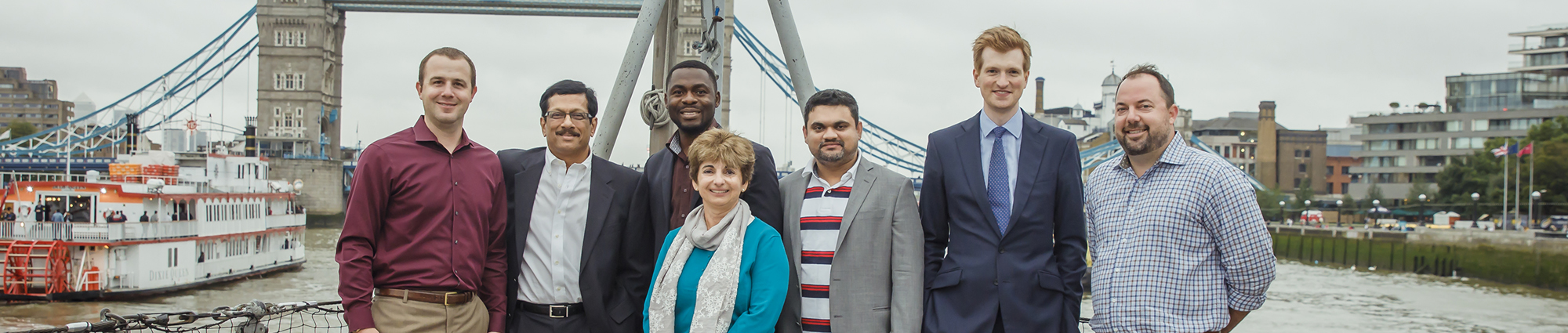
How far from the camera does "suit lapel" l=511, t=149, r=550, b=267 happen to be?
2713 mm

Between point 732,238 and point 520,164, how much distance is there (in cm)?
67

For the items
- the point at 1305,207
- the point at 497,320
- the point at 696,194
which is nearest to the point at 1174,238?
the point at 696,194

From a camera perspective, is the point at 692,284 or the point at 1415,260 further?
the point at 1415,260

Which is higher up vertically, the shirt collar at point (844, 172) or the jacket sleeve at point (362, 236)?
the shirt collar at point (844, 172)

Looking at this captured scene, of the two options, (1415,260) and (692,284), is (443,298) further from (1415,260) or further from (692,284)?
(1415,260)

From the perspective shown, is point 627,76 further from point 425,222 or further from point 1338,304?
point 1338,304

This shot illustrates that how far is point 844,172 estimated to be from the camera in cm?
272

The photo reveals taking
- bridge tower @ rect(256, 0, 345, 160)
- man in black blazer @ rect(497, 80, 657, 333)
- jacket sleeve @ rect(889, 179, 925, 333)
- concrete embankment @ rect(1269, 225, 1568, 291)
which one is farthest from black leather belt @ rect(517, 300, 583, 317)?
bridge tower @ rect(256, 0, 345, 160)

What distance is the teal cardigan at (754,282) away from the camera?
98.3 inches


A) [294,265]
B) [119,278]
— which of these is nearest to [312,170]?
[294,265]

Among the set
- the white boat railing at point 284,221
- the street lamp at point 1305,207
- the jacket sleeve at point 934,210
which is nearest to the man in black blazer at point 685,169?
the jacket sleeve at point 934,210

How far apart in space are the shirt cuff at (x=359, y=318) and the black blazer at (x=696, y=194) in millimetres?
729

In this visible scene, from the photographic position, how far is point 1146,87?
254cm

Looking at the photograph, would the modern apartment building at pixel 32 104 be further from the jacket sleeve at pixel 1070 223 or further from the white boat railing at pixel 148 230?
the jacket sleeve at pixel 1070 223
